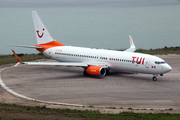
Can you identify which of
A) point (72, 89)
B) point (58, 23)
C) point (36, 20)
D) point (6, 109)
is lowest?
point (6, 109)

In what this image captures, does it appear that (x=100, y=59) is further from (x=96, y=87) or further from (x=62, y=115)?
(x=62, y=115)

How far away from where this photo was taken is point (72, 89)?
3134cm

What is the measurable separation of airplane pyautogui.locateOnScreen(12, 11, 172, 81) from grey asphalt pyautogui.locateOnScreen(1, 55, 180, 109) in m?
1.33

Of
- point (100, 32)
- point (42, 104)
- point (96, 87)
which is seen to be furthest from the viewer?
point (100, 32)

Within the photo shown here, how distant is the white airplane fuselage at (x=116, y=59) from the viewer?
3559cm

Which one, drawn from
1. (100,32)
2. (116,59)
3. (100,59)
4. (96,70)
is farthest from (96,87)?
(100,32)

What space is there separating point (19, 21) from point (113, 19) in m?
60.0

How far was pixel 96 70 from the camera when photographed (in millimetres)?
37500

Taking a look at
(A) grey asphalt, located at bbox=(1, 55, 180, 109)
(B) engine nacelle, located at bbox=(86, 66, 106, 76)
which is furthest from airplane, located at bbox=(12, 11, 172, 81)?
(A) grey asphalt, located at bbox=(1, 55, 180, 109)

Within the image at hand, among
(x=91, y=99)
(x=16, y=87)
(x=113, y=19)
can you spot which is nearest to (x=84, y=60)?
(x=16, y=87)

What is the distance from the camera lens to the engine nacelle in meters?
37.4

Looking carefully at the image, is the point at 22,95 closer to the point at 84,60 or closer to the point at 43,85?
the point at 43,85

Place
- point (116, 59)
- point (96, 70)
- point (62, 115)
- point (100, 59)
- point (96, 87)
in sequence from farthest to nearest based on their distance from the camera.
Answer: point (100, 59) → point (116, 59) → point (96, 70) → point (96, 87) → point (62, 115)

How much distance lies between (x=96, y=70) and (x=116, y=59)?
349cm
